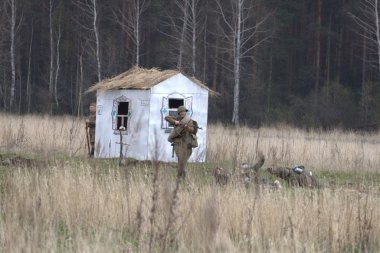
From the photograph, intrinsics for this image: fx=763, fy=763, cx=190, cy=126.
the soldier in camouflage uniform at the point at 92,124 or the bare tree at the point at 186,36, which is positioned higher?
the bare tree at the point at 186,36

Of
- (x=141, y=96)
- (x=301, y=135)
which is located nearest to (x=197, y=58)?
(x=301, y=135)

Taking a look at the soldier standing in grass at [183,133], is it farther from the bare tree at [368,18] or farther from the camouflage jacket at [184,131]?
the bare tree at [368,18]

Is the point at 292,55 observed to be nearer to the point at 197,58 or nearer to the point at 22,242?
the point at 197,58

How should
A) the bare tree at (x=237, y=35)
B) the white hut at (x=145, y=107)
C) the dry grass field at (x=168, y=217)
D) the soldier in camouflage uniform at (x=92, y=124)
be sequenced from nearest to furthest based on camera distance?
the dry grass field at (x=168, y=217) < the white hut at (x=145, y=107) < the soldier in camouflage uniform at (x=92, y=124) < the bare tree at (x=237, y=35)

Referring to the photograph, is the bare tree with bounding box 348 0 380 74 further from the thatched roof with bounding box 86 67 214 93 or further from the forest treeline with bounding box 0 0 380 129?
the thatched roof with bounding box 86 67 214 93

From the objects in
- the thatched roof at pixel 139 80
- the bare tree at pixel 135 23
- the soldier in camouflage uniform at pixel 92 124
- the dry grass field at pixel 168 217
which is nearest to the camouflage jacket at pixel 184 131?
the thatched roof at pixel 139 80

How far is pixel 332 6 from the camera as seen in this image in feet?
153

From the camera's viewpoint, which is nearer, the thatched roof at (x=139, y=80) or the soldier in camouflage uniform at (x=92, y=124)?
the thatched roof at (x=139, y=80)

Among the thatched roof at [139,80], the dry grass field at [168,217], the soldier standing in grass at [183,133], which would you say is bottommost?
the dry grass field at [168,217]

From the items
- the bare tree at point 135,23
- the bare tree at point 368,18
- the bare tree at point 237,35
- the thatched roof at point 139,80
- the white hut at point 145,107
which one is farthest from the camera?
the bare tree at point 135,23

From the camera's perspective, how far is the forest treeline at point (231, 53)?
4125 cm

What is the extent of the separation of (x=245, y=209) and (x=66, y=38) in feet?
142

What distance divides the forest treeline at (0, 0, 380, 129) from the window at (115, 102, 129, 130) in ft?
64.0

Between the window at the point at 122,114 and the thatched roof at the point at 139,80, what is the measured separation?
56 centimetres
